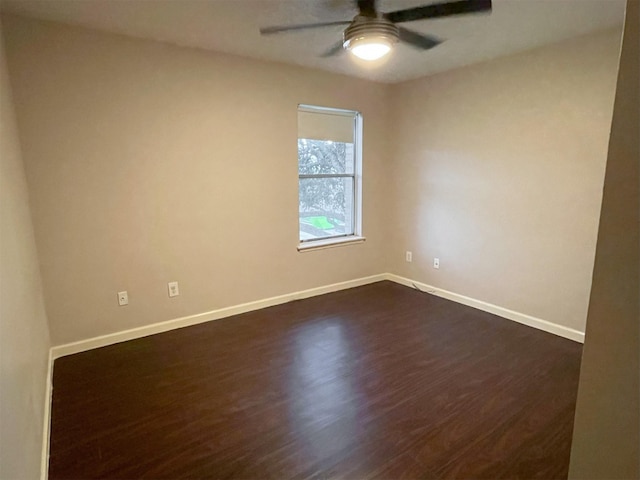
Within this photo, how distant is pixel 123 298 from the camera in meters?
3.07

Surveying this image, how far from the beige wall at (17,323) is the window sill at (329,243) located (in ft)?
7.48

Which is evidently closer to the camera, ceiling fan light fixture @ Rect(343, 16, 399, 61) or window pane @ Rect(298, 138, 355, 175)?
ceiling fan light fixture @ Rect(343, 16, 399, 61)

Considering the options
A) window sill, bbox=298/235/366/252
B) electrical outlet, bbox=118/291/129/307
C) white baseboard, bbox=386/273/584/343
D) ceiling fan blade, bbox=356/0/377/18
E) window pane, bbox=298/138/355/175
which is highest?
ceiling fan blade, bbox=356/0/377/18

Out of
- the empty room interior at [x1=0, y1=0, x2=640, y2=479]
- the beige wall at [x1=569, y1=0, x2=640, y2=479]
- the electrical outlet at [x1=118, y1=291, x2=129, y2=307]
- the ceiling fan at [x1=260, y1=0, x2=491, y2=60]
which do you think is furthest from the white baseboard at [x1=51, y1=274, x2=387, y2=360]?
the beige wall at [x1=569, y1=0, x2=640, y2=479]

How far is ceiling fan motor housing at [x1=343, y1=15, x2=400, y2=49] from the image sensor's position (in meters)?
2.16

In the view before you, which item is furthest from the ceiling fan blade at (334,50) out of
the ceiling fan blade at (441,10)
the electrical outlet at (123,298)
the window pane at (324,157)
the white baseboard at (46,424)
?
the white baseboard at (46,424)

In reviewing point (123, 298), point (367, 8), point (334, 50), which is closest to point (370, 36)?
point (367, 8)

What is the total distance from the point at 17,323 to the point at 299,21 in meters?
2.27

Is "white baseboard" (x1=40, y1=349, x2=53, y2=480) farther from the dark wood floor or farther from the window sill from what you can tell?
the window sill

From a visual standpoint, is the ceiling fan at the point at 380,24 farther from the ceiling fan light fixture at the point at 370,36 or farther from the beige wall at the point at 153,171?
the beige wall at the point at 153,171

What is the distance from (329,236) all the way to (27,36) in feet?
9.94

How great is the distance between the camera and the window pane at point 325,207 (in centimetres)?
408

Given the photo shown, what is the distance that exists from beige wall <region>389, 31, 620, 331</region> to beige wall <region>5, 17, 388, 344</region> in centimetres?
109

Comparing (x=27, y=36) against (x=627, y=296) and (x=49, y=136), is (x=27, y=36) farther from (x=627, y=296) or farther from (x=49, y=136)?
(x=627, y=296)
